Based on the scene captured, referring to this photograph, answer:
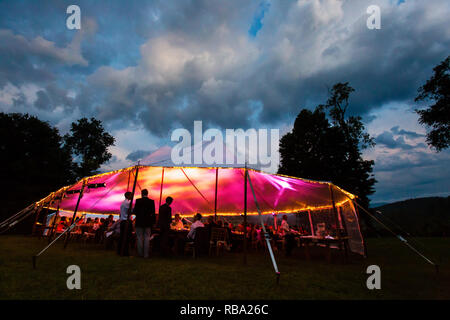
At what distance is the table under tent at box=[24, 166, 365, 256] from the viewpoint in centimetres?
869

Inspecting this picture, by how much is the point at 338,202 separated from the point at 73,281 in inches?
435

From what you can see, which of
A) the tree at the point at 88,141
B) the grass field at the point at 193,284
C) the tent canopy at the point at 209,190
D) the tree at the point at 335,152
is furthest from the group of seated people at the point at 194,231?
the tree at the point at 88,141

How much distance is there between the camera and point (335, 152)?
72.3 feet

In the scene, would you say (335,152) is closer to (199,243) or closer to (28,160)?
(199,243)

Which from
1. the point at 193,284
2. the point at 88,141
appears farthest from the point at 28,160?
the point at 193,284

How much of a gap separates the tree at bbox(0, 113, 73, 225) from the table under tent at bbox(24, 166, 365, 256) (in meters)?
8.70

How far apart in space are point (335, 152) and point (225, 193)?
1463 cm

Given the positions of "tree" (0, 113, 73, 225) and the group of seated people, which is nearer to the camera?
the group of seated people

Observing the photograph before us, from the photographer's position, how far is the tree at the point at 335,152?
69.7 feet

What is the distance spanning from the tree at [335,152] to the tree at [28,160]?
2170 centimetres

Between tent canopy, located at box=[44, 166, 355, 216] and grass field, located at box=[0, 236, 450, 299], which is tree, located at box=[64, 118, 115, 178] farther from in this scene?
grass field, located at box=[0, 236, 450, 299]

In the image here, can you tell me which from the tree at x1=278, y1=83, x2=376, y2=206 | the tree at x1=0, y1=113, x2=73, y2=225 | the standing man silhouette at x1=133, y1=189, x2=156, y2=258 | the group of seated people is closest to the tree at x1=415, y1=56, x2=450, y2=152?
the tree at x1=278, y1=83, x2=376, y2=206

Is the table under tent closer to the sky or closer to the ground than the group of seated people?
closer to the sky

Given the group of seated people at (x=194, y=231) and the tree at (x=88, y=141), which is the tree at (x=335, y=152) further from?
the tree at (x=88, y=141)
